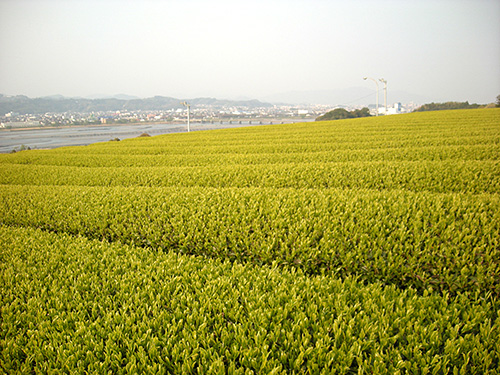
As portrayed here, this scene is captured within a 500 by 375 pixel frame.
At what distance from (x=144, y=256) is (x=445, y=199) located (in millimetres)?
4263

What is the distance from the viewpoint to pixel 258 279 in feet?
8.96

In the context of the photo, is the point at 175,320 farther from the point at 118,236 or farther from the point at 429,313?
the point at 118,236

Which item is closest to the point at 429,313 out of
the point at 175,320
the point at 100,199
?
the point at 175,320

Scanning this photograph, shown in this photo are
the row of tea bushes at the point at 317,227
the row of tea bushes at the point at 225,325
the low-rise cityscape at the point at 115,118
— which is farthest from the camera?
the low-rise cityscape at the point at 115,118

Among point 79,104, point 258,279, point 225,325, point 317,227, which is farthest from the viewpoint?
point 79,104

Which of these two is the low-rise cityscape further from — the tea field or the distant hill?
the tea field

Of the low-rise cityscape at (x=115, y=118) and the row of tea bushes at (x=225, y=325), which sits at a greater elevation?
the low-rise cityscape at (x=115, y=118)

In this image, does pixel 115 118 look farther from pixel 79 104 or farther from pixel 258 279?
pixel 258 279

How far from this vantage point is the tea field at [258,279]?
6.35ft

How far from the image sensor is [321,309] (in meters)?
2.34

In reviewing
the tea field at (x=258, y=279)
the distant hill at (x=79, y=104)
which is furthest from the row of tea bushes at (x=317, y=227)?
the distant hill at (x=79, y=104)

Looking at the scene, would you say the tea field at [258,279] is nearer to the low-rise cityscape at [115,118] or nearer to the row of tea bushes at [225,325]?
the row of tea bushes at [225,325]

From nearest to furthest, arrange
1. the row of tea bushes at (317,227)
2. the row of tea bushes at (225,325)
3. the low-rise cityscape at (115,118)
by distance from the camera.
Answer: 1. the row of tea bushes at (225,325)
2. the row of tea bushes at (317,227)
3. the low-rise cityscape at (115,118)

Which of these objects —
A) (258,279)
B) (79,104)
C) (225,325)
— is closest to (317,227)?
(258,279)
